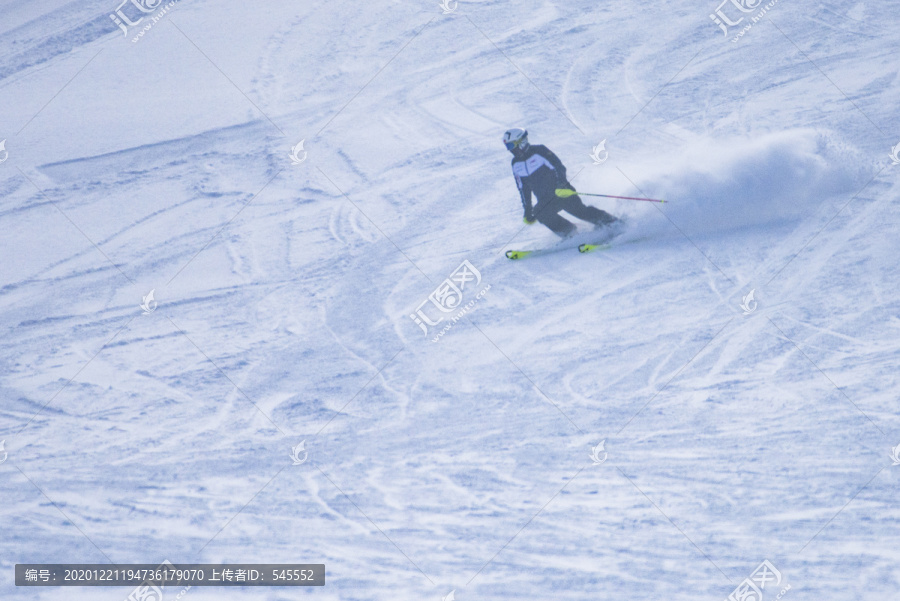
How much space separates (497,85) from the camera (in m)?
9.29

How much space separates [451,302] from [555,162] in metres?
1.51

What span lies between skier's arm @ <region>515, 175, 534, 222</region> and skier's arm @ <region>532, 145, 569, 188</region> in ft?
0.91

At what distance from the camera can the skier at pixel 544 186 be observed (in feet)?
24.3

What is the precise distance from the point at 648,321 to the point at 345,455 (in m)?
2.67

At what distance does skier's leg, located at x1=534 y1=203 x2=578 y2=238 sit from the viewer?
7637 millimetres

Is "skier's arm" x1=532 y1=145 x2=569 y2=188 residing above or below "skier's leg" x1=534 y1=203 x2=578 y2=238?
above
